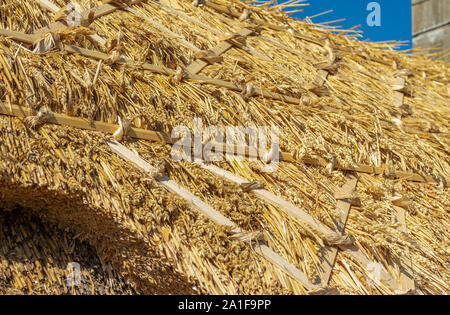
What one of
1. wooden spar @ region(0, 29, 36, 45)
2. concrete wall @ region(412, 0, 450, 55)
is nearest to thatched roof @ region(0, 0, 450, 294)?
wooden spar @ region(0, 29, 36, 45)

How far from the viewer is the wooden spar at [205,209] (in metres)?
2.11

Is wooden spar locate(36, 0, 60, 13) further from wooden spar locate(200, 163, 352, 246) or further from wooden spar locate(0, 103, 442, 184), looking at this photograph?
wooden spar locate(200, 163, 352, 246)

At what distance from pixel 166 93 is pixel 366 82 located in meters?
1.83

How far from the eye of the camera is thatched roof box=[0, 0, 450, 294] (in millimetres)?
1983

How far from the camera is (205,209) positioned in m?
2.12

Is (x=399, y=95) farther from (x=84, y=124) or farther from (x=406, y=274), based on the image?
(x=84, y=124)

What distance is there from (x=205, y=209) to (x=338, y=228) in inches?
27.3

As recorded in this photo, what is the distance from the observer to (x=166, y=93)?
244 cm

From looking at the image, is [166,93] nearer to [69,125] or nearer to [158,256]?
[69,125]

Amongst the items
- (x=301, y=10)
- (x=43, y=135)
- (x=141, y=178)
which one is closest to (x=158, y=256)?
(x=141, y=178)

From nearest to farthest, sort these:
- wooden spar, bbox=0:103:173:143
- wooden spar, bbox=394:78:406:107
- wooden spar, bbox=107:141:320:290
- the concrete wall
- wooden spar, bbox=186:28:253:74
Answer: wooden spar, bbox=0:103:173:143, wooden spar, bbox=107:141:320:290, wooden spar, bbox=186:28:253:74, wooden spar, bbox=394:78:406:107, the concrete wall

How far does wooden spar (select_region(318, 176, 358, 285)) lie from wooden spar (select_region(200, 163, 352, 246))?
6 cm

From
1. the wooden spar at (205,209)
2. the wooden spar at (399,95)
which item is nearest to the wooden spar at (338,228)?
the wooden spar at (205,209)

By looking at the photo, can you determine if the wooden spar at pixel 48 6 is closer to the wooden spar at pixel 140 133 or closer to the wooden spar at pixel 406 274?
the wooden spar at pixel 140 133
